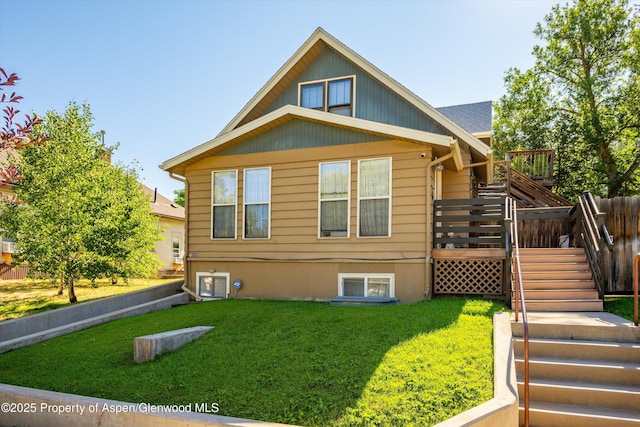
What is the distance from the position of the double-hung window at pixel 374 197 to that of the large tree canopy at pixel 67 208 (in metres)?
6.91

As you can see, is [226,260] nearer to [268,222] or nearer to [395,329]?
[268,222]

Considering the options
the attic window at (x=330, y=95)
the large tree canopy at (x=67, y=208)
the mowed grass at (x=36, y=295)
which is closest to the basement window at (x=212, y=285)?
the large tree canopy at (x=67, y=208)

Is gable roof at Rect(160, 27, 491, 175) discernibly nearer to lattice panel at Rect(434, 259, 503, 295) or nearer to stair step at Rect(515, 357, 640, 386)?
lattice panel at Rect(434, 259, 503, 295)

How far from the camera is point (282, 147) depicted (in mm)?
10617

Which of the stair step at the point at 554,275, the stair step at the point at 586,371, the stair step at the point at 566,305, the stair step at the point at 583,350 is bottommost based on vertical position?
the stair step at the point at 586,371

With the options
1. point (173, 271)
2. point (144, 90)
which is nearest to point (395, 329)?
point (144, 90)

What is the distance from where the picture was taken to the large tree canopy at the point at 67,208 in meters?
11.1

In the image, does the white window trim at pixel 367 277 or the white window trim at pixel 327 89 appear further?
the white window trim at pixel 327 89

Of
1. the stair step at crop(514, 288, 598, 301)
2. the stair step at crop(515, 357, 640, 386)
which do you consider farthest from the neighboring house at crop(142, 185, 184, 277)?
the stair step at crop(515, 357, 640, 386)

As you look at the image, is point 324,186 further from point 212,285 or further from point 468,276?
point 212,285

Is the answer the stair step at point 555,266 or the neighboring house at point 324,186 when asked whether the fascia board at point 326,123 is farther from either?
the stair step at point 555,266

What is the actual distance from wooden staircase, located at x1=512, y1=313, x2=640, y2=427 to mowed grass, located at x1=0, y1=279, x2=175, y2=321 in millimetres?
10743

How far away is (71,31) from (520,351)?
12.8 metres

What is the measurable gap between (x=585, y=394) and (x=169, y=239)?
2367cm
